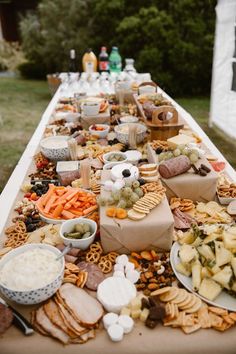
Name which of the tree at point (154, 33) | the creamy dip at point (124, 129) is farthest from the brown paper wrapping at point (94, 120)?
the tree at point (154, 33)

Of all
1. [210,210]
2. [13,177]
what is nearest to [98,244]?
[210,210]

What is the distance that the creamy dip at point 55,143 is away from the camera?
2.35 metres

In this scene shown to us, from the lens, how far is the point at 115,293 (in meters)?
1.23

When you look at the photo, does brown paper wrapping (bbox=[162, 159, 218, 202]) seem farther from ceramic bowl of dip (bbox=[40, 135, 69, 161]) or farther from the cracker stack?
ceramic bowl of dip (bbox=[40, 135, 69, 161])

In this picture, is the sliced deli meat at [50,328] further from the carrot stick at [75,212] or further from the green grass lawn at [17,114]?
the green grass lawn at [17,114]

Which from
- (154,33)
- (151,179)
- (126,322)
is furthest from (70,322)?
(154,33)

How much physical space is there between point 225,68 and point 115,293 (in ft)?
Answer: 14.1

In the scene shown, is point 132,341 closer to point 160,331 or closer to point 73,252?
point 160,331

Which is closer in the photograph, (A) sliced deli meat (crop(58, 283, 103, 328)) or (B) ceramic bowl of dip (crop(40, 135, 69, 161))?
(A) sliced deli meat (crop(58, 283, 103, 328))

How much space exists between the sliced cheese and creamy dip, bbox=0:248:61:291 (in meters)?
0.17

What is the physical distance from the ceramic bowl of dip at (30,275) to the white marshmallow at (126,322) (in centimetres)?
24

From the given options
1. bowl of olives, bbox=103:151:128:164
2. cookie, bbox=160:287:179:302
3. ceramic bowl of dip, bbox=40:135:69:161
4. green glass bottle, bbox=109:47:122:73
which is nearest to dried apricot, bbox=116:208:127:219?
cookie, bbox=160:287:179:302

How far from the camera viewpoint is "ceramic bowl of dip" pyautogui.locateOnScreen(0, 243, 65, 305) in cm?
116

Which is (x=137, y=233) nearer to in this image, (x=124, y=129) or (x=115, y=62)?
(x=124, y=129)
